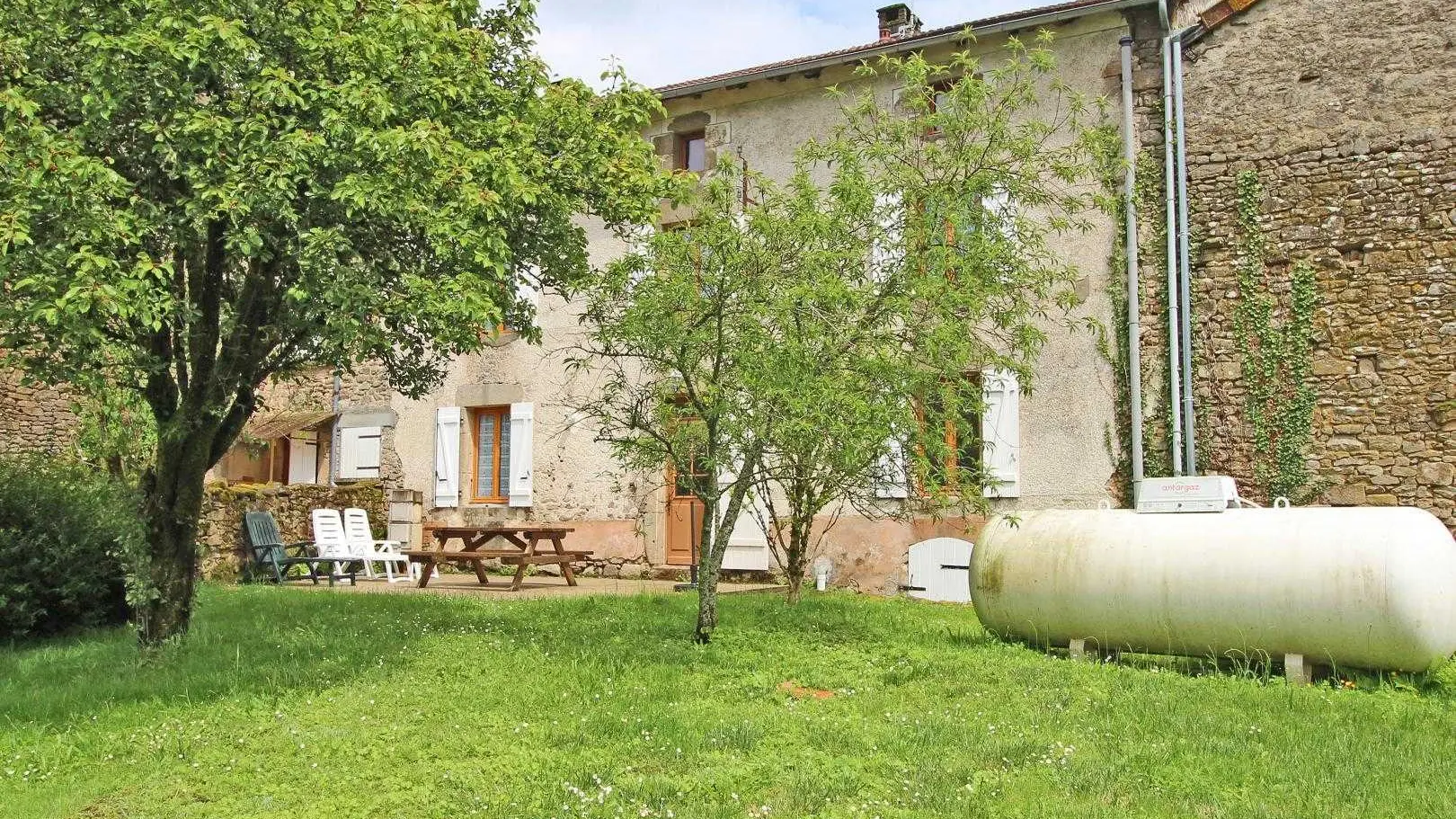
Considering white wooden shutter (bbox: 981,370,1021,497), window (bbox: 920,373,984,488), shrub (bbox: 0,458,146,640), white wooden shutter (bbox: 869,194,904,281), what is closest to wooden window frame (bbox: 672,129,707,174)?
white wooden shutter (bbox: 981,370,1021,497)

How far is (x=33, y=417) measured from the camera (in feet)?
52.5

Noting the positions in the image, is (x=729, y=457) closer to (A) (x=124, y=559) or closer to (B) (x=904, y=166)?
(B) (x=904, y=166)

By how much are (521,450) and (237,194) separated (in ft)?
29.4

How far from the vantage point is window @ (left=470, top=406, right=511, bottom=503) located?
1541 cm

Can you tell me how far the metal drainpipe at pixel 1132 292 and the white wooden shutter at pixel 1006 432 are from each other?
44.5 inches

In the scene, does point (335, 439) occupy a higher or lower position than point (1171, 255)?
lower

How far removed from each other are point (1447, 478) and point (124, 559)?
11207 millimetres

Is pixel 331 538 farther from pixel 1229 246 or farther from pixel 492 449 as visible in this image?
pixel 1229 246

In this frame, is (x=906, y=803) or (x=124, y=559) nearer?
(x=906, y=803)

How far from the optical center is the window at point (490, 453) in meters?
15.4

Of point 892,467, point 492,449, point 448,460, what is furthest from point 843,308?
point 448,460

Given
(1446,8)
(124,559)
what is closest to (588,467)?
(124,559)

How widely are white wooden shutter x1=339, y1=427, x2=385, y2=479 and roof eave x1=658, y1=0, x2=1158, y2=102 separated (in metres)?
6.29

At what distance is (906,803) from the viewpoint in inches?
173
